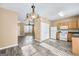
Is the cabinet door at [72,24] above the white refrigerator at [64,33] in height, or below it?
above

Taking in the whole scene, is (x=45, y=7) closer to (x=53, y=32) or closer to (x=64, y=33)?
(x=64, y=33)

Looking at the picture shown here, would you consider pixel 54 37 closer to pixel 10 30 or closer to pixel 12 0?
pixel 10 30

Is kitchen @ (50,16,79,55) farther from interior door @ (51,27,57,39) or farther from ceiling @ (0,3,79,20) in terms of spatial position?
ceiling @ (0,3,79,20)

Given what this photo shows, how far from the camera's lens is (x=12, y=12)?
5.65 metres

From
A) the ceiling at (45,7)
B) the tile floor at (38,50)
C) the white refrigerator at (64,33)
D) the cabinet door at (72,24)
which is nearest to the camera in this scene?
the tile floor at (38,50)

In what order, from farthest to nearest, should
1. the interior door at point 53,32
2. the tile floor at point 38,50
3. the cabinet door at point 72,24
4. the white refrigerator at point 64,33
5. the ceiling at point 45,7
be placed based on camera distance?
the interior door at point 53,32 → the white refrigerator at point 64,33 → the cabinet door at point 72,24 → the ceiling at point 45,7 → the tile floor at point 38,50

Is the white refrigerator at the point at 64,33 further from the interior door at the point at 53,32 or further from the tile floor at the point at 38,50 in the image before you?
the tile floor at the point at 38,50

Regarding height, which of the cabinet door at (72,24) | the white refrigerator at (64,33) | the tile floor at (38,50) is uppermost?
the cabinet door at (72,24)

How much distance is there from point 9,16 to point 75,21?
5185 millimetres

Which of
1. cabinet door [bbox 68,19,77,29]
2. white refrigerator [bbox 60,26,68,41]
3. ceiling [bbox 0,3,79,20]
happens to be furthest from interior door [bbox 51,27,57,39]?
ceiling [bbox 0,3,79,20]

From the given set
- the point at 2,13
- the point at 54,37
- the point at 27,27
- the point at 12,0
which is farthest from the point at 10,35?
the point at 27,27

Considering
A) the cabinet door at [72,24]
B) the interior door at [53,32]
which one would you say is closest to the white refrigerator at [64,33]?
the cabinet door at [72,24]

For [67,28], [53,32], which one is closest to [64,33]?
[67,28]

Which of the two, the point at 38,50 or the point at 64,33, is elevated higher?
the point at 64,33
